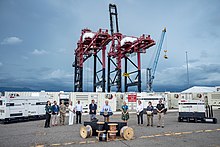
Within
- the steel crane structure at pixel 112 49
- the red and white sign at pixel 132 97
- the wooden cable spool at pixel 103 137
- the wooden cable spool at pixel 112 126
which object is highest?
the steel crane structure at pixel 112 49

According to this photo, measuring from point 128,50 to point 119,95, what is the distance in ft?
59.9

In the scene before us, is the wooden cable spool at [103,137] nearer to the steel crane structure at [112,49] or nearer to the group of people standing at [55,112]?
the group of people standing at [55,112]

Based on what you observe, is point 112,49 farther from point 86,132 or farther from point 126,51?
point 86,132

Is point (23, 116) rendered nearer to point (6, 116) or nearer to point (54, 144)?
→ point (6, 116)

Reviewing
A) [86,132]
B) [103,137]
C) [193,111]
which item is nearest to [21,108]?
[86,132]

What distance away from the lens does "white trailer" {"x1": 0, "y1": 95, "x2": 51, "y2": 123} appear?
14586 mm

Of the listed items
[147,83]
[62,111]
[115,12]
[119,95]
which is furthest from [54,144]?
[147,83]

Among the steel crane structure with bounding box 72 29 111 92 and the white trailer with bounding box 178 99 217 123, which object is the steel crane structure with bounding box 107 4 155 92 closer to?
the steel crane structure with bounding box 72 29 111 92

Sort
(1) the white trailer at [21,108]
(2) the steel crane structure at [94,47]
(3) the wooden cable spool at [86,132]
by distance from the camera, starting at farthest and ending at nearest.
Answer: (2) the steel crane structure at [94,47] → (1) the white trailer at [21,108] → (3) the wooden cable spool at [86,132]

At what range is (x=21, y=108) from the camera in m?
15.7

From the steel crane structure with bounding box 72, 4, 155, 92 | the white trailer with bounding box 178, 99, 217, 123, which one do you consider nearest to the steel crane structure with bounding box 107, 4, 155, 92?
the steel crane structure with bounding box 72, 4, 155, 92

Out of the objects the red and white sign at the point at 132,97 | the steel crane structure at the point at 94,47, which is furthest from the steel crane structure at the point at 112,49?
the red and white sign at the point at 132,97

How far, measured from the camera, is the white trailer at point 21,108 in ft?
47.9

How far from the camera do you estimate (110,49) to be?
4466 cm
